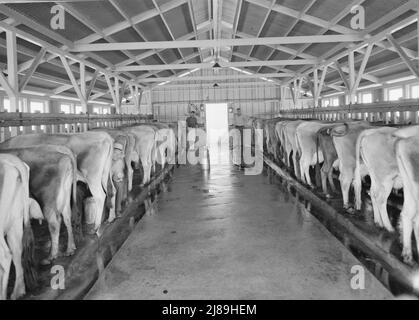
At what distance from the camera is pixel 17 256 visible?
3.49m

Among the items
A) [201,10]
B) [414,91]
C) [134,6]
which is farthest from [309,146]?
[414,91]

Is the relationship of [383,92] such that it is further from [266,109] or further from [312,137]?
[312,137]

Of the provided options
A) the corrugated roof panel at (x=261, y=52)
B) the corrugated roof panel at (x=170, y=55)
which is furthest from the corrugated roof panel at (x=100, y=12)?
the corrugated roof panel at (x=261, y=52)

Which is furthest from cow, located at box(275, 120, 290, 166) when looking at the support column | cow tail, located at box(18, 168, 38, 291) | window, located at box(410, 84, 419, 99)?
window, located at box(410, 84, 419, 99)

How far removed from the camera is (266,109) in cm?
3178

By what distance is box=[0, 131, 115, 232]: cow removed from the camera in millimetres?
5469

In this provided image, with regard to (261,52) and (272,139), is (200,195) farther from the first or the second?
(261,52)

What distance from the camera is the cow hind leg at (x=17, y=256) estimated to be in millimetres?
3475

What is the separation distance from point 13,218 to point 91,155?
2120mm

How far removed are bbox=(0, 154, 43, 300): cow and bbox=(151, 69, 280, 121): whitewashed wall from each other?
2804cm

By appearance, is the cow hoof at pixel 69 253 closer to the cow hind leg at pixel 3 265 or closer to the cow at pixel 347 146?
the cow hind leg at pixel 3 265

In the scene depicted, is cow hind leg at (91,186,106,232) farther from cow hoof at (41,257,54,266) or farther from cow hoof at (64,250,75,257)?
cow hoof at (41,257,54,266)

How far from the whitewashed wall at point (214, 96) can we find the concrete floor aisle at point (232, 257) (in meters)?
24.4

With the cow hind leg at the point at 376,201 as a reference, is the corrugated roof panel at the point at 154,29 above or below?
above
